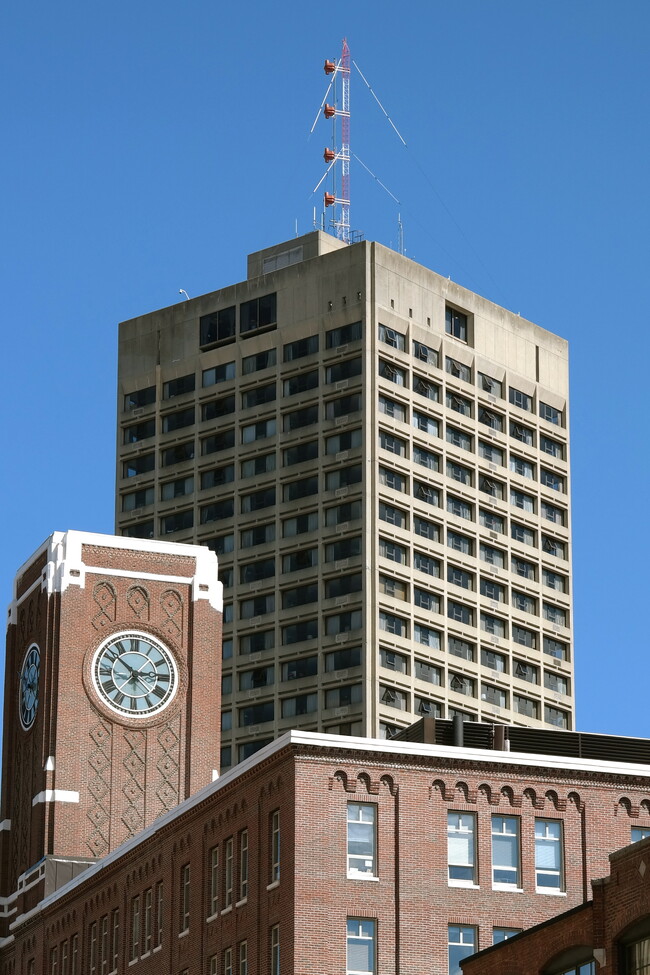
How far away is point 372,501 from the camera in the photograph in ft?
557

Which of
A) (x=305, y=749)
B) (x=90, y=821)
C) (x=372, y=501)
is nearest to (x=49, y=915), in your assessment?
(x=90, y=821)

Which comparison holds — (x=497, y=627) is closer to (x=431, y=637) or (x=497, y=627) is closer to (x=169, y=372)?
(x=431, y=637)

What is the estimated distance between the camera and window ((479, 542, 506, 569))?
178950 mm

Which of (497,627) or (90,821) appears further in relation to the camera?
(497,627)

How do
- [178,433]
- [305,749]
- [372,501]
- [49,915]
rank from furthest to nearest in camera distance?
1. [178,433]
2. [372,501]
3. [49,915]
4. [305,749]

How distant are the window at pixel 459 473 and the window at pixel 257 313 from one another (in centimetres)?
1694

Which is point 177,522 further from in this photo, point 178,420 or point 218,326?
point 218,326

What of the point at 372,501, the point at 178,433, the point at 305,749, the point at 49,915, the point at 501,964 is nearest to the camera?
the point at 501,964

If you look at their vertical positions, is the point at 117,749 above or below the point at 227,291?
below

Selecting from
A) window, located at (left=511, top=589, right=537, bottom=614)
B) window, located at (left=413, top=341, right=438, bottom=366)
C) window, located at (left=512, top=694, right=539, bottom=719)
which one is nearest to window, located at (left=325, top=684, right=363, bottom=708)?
window, located at (left=512, top=694, right=539, bottom=719)

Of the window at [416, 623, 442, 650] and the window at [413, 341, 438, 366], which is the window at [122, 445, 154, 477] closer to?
the window at [413, 341, 438, 366]

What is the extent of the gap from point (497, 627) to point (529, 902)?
9463 cm

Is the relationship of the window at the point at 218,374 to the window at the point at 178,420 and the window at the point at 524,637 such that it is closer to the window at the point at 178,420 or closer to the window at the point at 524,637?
the window at the point at 178,420

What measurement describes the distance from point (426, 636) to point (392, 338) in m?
21.7
